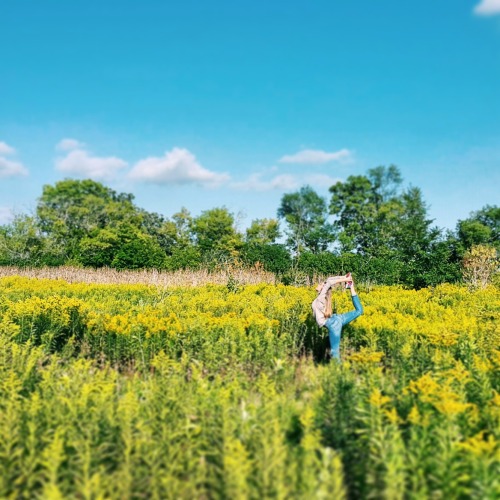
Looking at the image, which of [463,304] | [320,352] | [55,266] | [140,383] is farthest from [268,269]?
[140,383]

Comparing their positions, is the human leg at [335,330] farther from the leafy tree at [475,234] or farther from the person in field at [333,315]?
the leafy tree at [475,234]

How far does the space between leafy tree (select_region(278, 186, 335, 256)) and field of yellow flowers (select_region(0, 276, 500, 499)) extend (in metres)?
35.6

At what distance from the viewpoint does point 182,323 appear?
23.9 ft

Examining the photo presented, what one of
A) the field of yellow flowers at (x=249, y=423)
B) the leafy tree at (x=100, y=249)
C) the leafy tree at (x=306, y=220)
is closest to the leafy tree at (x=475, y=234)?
the leafy tree at (x=306, y=220)

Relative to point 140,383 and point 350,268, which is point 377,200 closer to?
point 350,268

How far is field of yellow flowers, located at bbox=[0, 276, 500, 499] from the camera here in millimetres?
2938

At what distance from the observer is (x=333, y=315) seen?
719 cm

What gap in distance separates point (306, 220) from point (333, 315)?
44995 mm

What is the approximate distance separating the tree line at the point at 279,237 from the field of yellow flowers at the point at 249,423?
12.0 metres

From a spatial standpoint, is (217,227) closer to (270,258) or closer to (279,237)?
(279,237)

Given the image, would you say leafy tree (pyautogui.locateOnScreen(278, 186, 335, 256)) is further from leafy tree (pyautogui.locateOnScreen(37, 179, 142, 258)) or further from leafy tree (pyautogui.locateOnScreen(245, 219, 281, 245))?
leafy tree (pyautogui.locateOnScreen(37, 179, 142, 258))

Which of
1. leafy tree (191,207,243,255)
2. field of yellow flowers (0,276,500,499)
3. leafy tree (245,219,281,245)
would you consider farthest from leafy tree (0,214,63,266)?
field of yellow flowers (0,276,500,499)

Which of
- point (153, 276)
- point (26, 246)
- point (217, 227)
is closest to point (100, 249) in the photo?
point (26, 246)

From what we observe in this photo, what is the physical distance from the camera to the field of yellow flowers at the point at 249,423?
2938 mm
